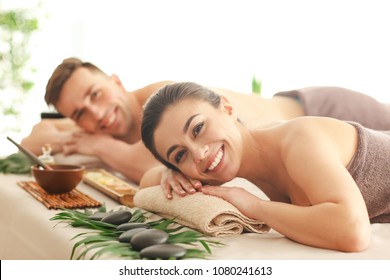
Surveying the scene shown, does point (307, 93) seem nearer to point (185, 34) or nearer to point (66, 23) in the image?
point (185, 34)

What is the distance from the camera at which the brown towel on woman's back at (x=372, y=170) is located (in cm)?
143

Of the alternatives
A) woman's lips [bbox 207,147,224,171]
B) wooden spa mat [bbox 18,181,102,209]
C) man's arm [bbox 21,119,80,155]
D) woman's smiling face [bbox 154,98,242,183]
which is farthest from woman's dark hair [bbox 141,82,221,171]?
man's arm [bbox 21,119,80,155]

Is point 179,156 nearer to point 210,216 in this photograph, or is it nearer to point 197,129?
point 197,129

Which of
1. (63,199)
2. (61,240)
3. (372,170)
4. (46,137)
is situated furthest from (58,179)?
(372,170)

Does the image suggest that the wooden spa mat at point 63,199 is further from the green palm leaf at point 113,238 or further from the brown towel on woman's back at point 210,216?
the brown towel on woman's back at point 210,216

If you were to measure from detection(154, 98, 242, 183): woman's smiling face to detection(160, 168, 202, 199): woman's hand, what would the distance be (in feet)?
0.09

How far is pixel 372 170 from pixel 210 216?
0.44 metres

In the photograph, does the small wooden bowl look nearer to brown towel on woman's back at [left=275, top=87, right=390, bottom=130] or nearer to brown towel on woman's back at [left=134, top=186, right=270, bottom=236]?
brown towel on woman's back at [left=134, top=186, right=270, bottom=236]

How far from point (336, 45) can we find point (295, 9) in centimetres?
33

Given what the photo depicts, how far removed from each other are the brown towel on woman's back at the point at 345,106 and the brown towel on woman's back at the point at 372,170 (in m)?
0.90

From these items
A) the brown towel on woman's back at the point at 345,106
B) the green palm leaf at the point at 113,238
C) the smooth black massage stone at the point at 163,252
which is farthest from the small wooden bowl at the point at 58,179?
the brown towel on woman's back at the point at 345,106

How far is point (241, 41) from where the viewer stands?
3334 millimetres

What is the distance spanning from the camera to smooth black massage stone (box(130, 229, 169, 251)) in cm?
118
